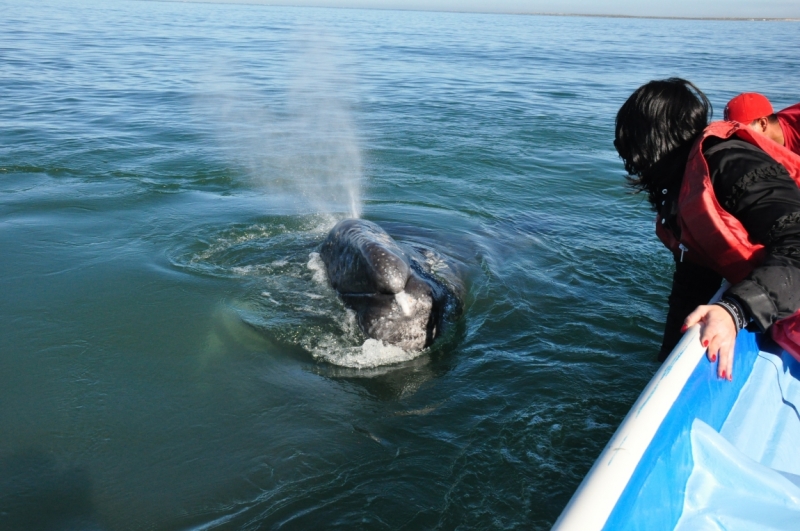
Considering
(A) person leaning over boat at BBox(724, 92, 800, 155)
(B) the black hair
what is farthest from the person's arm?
(A) person leaning over boat at BBox(724, 92, 800, 155)

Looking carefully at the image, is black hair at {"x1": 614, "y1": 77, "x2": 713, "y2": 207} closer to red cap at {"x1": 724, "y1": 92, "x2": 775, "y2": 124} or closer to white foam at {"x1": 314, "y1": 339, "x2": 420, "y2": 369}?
red cap at {"x1": 724, "y1": 92, "x2": 775, "y2": 124}

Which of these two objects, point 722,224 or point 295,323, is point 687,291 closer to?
point 722,224

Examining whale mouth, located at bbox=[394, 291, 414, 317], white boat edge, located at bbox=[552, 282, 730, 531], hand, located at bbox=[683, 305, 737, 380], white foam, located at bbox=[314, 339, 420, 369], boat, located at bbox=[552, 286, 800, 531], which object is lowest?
white foam, located at bbox=[314, 339, 420, 369]

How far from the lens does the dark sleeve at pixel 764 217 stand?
2762mm

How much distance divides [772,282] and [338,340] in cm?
344

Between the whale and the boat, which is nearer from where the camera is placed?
the boat

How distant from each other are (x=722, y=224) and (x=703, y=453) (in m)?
1.01

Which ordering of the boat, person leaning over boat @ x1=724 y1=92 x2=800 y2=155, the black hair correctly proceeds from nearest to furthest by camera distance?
the boat, the black hair, person leaning over boat @ x1=724 y1=92 x2=800 y2=155

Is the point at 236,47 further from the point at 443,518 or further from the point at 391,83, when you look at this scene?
the point at 443,518

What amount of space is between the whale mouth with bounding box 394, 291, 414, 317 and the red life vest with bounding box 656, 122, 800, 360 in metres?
2.56

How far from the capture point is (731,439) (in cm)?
324

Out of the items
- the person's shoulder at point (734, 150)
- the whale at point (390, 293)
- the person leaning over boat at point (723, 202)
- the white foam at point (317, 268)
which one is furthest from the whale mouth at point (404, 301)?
the person's shoulder at point (734, 150)

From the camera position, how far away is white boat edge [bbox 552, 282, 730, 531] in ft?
6.70

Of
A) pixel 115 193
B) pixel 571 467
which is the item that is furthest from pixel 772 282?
pixel 115 193
